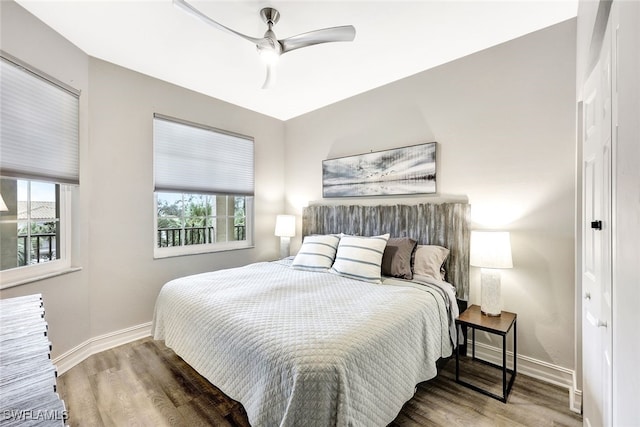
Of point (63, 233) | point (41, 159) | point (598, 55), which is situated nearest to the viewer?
point (598, 55)

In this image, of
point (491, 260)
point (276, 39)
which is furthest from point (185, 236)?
point (491, 260)

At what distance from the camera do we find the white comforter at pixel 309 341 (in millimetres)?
1164

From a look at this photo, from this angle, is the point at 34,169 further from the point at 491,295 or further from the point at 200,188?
the point at 491,295

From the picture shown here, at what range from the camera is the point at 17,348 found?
1076mm

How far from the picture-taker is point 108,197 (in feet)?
8.59

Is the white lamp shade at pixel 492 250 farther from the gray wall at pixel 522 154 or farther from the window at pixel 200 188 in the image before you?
the window at pixel 200 188

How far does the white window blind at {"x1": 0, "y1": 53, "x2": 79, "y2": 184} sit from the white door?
3.34m

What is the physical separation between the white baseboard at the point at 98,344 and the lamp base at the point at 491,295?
324cm

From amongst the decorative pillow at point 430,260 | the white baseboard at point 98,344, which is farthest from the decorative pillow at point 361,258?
the white baseboard at point 98,344

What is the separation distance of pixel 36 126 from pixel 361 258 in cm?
275

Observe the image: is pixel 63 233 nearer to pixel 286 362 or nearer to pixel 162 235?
pixel 162 235

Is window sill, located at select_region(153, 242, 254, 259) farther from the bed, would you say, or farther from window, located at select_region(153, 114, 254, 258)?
the bed

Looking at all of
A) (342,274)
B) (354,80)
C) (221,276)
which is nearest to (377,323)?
(342,274)

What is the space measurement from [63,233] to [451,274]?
3.46 meters
